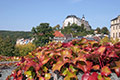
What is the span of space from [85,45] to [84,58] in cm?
50

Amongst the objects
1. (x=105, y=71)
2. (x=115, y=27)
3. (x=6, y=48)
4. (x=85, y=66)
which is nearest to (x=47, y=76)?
(x=85, y=66)

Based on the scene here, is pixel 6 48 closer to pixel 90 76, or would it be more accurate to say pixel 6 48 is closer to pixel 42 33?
pixel 42 33

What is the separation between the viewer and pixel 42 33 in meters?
36.9

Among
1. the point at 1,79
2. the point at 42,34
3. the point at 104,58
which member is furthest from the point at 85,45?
the point at 42,34

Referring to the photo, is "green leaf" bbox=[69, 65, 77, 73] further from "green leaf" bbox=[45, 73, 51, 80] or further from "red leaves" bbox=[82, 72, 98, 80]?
"green leaf" bbox=[45, 73, 51, 80]

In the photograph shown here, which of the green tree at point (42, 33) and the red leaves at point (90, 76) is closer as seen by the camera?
the red leaves at point (90, 76)

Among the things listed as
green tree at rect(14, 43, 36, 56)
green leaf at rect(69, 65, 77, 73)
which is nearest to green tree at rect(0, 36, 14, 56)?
green tree at rect(14, 43, 36, 56)

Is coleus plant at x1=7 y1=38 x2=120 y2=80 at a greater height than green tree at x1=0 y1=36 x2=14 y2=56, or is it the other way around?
coleus plant at x1=7 y1=38 x2=120 y2=80

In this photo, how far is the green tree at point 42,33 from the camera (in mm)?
35531

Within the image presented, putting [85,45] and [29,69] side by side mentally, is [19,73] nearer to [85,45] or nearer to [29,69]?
[29,69]

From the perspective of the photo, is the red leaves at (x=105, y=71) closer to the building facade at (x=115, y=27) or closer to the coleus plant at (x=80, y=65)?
the coleus plant at (x=80, y=65)

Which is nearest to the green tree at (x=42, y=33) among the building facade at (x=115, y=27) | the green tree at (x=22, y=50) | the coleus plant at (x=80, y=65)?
the green tree at (x=22, y=50)

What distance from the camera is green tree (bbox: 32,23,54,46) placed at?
1399 inches

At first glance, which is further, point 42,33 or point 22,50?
point 42,33
